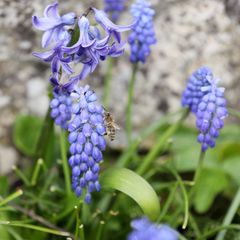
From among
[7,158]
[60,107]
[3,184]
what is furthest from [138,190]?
[7,158]

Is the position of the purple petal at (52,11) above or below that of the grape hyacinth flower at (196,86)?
above

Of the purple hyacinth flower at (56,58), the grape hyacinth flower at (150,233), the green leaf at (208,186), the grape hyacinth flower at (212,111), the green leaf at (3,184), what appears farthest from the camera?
the green leaf at (208,186)

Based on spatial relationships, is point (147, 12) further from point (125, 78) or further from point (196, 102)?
point (125, 78)

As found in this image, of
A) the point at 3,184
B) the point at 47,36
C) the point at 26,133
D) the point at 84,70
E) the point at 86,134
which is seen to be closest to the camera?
the point at 86,134

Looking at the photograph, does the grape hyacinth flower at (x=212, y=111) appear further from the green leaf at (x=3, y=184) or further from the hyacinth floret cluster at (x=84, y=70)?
the green leaf at (x=3, y=184)

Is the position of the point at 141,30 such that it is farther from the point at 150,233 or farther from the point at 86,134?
the point at 150,233

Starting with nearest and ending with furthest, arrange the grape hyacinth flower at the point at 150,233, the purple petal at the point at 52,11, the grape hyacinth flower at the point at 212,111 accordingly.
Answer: the grape hyacinth flower at the point at 150,233 → the purple petal at the point at 52,11 → the grape hyacinth flower at the point at 212,111

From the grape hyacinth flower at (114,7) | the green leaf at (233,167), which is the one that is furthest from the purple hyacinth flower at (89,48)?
the green leaf at (233,167)
